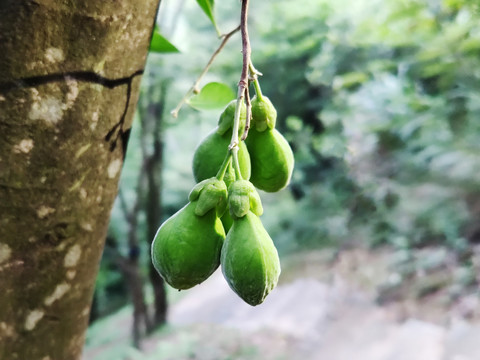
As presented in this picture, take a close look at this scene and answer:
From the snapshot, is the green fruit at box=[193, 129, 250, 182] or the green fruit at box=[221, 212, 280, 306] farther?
the green fruit at box=[193, 129, 250, 182]

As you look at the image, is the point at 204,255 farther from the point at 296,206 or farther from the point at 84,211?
the point at 296,206

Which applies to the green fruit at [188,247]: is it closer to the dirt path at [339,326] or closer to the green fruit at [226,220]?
the green fruit at [226,220]

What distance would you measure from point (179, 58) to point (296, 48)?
1476mm

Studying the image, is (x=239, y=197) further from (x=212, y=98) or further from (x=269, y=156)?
(x=212, y=98)

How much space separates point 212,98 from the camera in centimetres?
107

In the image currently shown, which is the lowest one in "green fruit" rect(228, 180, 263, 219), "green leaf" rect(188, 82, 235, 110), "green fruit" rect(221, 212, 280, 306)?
"green fruit" rect(221, 212, 280, 306)

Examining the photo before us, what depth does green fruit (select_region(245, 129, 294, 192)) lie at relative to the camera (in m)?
0.81

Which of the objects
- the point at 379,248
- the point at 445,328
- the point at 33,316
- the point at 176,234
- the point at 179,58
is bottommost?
the point at 33,316

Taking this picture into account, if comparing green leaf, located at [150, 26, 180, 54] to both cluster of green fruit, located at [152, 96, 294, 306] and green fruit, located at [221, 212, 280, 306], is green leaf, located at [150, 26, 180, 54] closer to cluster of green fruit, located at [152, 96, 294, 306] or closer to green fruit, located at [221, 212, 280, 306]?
cluster of green fruit, located at [152, 96, 294, 306]

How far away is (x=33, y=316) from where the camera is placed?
0.76 m

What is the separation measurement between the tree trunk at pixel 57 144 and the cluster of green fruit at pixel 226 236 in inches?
5.7

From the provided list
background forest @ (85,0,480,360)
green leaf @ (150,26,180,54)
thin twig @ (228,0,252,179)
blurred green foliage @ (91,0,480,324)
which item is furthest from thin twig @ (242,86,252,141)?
background forest @ (85,0,480,360)

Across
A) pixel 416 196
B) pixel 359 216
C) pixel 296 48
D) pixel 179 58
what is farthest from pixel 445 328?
pixel 179 58

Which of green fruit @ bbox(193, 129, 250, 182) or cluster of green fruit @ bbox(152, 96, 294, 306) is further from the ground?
green fruit @ bbox(193, 129, 250, 182)
